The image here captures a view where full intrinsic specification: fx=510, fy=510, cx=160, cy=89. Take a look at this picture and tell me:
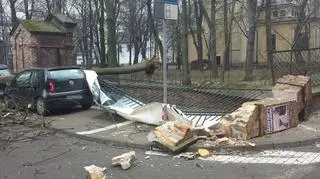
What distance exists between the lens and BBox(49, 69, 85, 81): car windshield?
14.8 metres

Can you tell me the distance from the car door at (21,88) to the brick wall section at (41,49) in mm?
9591

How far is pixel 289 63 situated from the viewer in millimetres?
15133

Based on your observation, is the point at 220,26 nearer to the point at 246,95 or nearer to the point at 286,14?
the point at 286,14

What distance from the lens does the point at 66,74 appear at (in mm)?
14977

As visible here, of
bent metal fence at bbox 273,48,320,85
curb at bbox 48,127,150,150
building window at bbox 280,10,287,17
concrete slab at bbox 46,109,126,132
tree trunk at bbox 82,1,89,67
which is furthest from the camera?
tree trunk at bbox 82,1,89,67

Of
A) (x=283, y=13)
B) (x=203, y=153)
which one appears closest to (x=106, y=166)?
(x=203, y=153)

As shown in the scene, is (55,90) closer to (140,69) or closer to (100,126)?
(100,126)

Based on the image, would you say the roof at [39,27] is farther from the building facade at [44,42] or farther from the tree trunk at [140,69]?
the tree trunk at [140,69]

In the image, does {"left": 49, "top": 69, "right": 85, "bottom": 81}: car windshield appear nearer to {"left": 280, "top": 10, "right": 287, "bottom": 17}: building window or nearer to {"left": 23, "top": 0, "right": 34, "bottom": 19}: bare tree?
{"left": 23, "top": 0, "right": 34, "bottom": 19}: bare tree

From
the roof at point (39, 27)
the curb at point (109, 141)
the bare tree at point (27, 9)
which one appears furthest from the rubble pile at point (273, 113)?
the bare tree at point (27, 9)

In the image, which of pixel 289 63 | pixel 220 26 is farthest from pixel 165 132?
pixel 220 26

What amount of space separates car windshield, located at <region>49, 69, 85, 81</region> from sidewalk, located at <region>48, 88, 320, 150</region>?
43.8 inches

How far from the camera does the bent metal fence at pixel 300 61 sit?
48.7 ft

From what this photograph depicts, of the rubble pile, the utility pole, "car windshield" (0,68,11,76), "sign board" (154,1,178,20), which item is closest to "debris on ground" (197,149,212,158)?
the rubble pile
